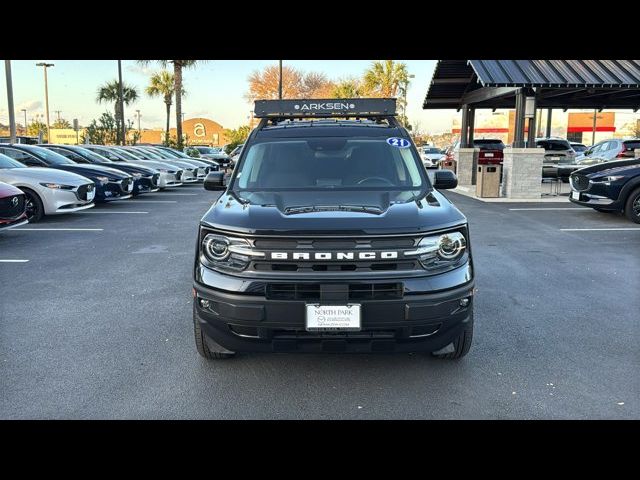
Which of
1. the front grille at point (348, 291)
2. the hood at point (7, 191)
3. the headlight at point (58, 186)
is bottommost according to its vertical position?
the front grille at point (348, 291)

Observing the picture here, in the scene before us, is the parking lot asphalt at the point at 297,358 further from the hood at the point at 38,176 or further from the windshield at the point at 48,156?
the windshield at the point at 48,156

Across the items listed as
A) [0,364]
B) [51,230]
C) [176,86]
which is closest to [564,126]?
[176,86]

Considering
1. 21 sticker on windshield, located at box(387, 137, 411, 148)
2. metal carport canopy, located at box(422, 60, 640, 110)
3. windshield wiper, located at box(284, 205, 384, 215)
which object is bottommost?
windshield wiper, located at box(284, 205, 384, 215)

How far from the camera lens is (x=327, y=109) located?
5.86 metres

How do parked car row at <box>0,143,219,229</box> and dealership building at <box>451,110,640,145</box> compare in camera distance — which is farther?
dealership building at <box>451,110,640,145</box>

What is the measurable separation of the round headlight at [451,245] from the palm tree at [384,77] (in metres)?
42.9

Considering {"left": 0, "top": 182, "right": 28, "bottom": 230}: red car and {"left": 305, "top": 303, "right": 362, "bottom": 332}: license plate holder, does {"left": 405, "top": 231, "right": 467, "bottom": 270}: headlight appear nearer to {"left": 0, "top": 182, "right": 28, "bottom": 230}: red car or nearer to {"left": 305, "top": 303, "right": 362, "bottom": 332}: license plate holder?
{"left": 305, "top": 303, "right": 362, "bottom": 332}: license plate holder

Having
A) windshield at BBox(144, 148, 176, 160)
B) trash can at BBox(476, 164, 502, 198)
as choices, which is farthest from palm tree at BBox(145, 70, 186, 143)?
trash can at BBox(476, 164, 502, 198)

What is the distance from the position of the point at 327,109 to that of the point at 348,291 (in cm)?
311

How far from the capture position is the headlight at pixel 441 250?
3.40 meters

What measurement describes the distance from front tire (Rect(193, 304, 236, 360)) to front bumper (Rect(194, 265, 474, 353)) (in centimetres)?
43

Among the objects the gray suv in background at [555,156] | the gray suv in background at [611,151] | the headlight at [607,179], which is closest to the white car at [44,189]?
the headlight at [607,179]

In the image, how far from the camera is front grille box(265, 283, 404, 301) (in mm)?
3287
